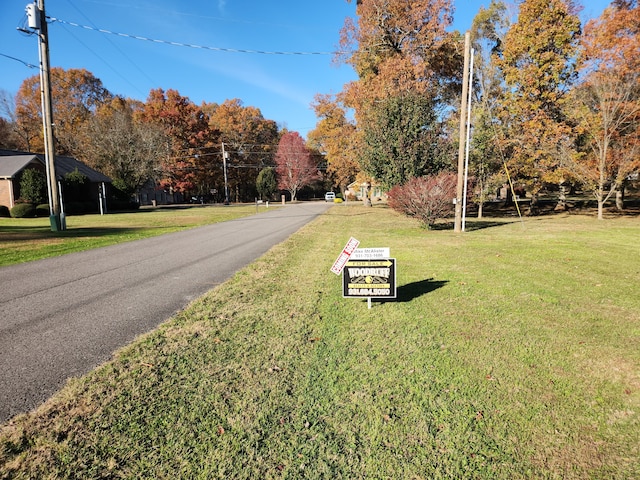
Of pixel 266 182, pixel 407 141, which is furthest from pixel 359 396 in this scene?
pixel 266 182

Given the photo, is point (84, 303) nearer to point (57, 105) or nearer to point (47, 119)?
point (47, 119)

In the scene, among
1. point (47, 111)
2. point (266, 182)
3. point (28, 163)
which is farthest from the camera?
point (266, 182)

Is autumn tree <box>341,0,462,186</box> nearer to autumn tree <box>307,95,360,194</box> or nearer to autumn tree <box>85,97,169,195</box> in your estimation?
autumn tree <box>307,95,360,194</box>

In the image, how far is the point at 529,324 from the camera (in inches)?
182

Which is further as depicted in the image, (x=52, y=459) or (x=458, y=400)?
(x=458, y=400)

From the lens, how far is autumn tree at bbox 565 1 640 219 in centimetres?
1964

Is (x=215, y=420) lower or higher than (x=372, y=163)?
lower

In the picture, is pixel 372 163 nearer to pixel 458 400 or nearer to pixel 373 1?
pixel 373 1

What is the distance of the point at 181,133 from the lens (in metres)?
50.1

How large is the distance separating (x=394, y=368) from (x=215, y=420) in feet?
5.71

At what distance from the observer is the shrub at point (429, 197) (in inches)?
581

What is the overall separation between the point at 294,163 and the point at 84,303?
53.2 metres

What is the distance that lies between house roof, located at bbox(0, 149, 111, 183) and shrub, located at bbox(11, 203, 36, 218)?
4.24 meters

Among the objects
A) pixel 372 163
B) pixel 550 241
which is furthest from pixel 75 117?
pixel 550 241
